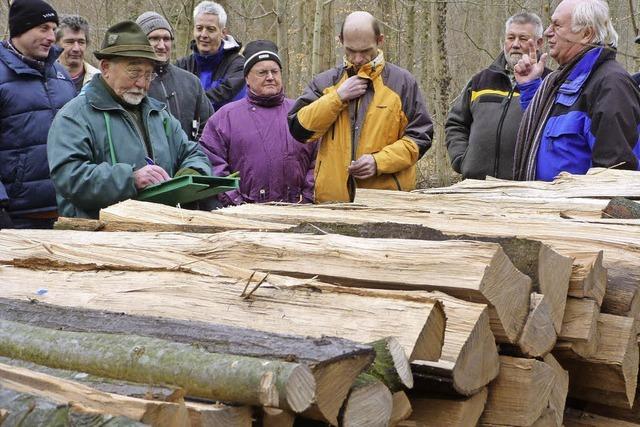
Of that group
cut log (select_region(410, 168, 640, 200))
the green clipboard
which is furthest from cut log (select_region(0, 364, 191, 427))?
cut log (select_region(410, 168, 640, 200))

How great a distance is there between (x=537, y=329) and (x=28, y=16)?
4542 mm

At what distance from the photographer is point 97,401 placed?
6.25ft

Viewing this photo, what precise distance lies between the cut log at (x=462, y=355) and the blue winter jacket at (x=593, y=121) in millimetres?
3315

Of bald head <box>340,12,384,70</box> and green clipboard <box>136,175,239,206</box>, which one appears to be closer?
green clipboard <box>136,175,239,206</box>

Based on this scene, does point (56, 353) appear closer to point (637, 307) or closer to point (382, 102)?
point (637, 307)

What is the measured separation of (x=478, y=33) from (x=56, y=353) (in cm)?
Result: 2161

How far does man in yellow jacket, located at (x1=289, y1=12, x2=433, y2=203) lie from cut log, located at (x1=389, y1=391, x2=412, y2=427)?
3577 mm

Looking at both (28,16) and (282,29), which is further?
(282,29)

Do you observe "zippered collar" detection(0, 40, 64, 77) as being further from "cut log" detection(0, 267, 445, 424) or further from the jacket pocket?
the jacket pocket

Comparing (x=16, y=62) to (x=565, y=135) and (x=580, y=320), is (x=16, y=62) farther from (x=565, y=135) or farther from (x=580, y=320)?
(x=580, y=320)

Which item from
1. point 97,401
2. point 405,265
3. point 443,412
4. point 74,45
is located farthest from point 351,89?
point 97,401

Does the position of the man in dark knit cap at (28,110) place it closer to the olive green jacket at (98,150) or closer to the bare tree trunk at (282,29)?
the olive green jacket at (98,150)

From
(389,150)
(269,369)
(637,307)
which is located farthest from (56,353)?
(389,150)

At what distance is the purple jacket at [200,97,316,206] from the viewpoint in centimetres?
649
